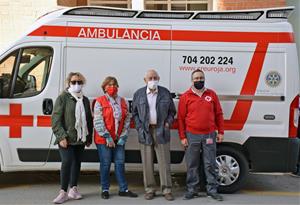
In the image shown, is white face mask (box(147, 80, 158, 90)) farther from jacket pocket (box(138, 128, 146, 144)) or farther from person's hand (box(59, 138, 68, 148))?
person's hand (box(59, 138, 68, 148))

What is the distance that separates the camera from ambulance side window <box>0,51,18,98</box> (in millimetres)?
6148

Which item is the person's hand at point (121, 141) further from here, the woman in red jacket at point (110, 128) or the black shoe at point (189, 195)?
the black shoe at point (189, 195)

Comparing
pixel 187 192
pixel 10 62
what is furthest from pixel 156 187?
pixel 10 62

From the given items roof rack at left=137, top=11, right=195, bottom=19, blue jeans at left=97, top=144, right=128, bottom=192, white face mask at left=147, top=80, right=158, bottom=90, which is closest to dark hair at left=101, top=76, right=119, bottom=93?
white face mask at left=147, top=80, right=158, bottom=90

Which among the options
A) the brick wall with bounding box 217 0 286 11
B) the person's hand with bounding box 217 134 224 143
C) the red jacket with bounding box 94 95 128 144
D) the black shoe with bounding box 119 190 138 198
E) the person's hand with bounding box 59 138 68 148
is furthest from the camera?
the brick wall with bounding box 217 0 286 11

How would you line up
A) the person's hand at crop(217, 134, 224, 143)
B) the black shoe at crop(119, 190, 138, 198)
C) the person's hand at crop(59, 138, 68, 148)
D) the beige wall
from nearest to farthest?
the person's hand at crop(59, 138, 68, 148)
the person's hand at crop(217, 134, 224, 143)
the black shoe at crop(119, 190, 138, 198)
the beige wall

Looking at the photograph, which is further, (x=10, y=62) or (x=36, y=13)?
(x=36, y=13)

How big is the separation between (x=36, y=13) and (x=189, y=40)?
6.08 metres

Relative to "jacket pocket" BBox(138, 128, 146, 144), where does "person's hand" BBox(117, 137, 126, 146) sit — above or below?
below

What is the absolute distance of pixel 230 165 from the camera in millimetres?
6277

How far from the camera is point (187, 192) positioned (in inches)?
244

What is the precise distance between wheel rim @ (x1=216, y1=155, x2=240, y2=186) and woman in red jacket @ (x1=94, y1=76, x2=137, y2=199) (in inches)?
55.8

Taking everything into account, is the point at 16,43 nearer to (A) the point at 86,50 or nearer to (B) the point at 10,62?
(B) the point at 10,62

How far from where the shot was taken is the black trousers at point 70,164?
228 inches
